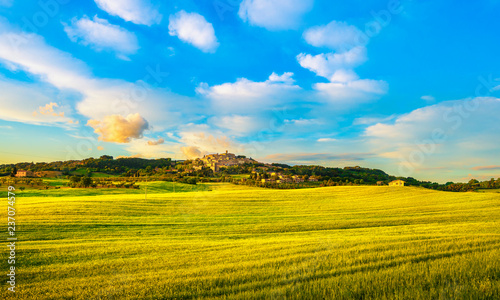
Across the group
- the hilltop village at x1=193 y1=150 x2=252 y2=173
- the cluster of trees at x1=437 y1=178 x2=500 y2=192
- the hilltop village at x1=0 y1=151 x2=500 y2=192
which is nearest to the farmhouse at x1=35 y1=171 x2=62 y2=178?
the hilltop village at x1=0 y1=151 x2=500 y2=192

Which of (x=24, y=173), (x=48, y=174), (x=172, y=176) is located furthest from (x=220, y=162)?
(x=24, y=173)

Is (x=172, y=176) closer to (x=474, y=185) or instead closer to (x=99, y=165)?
(x=99, y=165)

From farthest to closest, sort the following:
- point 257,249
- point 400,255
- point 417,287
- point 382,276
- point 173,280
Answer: point 257,249 < point 400,255 < point 173,280 < point 382,276 < point 417,287

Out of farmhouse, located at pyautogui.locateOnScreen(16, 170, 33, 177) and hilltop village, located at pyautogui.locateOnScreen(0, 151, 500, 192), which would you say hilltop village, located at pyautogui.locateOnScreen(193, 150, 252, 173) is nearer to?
hilltop village, located at pyautogui.locateOnScreen(0, 151, 500, 192)

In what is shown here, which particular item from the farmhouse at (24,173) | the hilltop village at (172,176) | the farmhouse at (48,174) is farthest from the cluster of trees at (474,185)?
the farmhouse at (48,174)

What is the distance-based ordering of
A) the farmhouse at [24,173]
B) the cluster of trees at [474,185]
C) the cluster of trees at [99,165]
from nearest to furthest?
the cluster of trees at [474,185], the farmhouse at [24,173], the cluster of trees at [99,165]

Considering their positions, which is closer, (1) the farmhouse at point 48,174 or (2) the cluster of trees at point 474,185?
(2) the cluster of trees at point 474,185

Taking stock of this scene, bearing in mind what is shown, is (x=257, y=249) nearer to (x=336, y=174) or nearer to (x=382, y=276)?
(x=382, y=276)

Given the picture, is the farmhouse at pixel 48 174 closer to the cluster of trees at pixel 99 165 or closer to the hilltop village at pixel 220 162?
the cluster of trees at pixel 99 165

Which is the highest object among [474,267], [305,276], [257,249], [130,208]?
[474,267]

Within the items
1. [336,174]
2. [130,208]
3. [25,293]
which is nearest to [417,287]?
[25,293]

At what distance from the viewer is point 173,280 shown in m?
6.50

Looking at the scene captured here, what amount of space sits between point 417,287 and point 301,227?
562 inches

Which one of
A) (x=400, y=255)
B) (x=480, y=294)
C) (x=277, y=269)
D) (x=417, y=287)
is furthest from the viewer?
(x=400, y=255)
